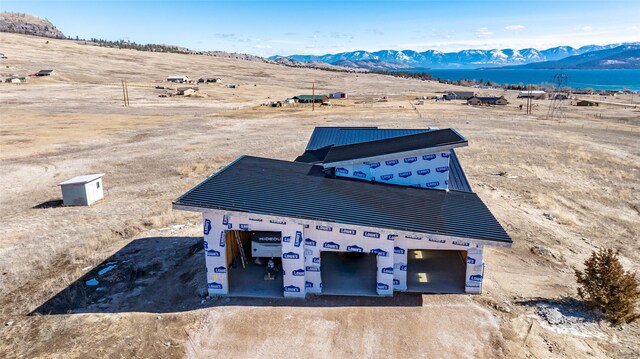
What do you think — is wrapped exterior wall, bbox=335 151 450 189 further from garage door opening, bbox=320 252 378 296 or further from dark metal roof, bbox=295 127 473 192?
garage door opening, bbox=320 252 378 296

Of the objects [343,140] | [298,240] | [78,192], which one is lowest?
[78,192]

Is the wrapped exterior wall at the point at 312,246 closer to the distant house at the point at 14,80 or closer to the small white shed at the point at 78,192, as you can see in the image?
the small white shed at the point at 78,192

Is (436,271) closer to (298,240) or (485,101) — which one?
(298,240)

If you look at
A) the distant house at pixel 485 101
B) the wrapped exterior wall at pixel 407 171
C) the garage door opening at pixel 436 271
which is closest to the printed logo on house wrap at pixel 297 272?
the garage door opening at pixel 436 271

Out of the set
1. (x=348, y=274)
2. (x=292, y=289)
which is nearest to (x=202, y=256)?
(x=292, y=289)

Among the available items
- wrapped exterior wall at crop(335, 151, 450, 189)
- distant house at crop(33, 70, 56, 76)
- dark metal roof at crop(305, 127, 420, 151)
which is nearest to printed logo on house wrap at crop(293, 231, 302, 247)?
A: wrapped exterior wall at crop(335, 151, 450, 189)
